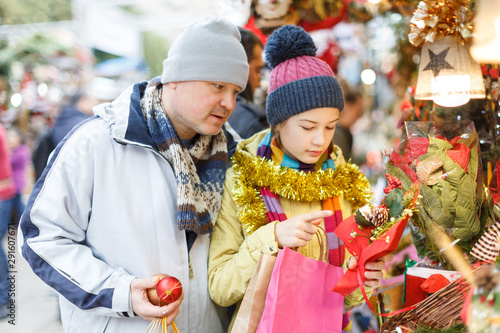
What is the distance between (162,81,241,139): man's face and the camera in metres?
1.70

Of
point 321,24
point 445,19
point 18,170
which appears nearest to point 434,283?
point 445,19

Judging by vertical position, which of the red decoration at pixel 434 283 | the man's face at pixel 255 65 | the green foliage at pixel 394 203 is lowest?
Answer: the red decoration at pixel 434 283

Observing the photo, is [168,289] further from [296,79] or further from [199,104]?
[296,79]

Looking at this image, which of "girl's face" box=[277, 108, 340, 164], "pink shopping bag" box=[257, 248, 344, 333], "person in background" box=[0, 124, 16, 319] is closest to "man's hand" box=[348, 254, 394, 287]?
"pink shopping bag" box=[257, 248, 344, 333]

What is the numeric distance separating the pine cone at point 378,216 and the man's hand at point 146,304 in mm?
714

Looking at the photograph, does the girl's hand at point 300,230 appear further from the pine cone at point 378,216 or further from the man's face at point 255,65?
the man's face at point 255,65

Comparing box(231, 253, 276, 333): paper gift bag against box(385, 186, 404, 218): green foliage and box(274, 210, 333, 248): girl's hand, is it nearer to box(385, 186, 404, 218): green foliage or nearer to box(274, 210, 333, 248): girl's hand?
box(274, 210, 333, 248): girl's hand

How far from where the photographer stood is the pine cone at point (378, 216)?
136 cm

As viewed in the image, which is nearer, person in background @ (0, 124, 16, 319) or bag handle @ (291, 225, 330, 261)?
bag handle @ (291, 225, 330, 261)

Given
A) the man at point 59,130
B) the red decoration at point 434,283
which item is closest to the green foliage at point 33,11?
the man at point 59,130

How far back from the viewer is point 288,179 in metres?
1.75

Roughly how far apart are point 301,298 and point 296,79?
0.86m

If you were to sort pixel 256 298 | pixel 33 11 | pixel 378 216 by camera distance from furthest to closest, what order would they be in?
pixel 33 11
pixel 256 298
pixel 378 216

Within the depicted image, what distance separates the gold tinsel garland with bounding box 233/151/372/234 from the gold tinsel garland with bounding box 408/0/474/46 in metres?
0.70
